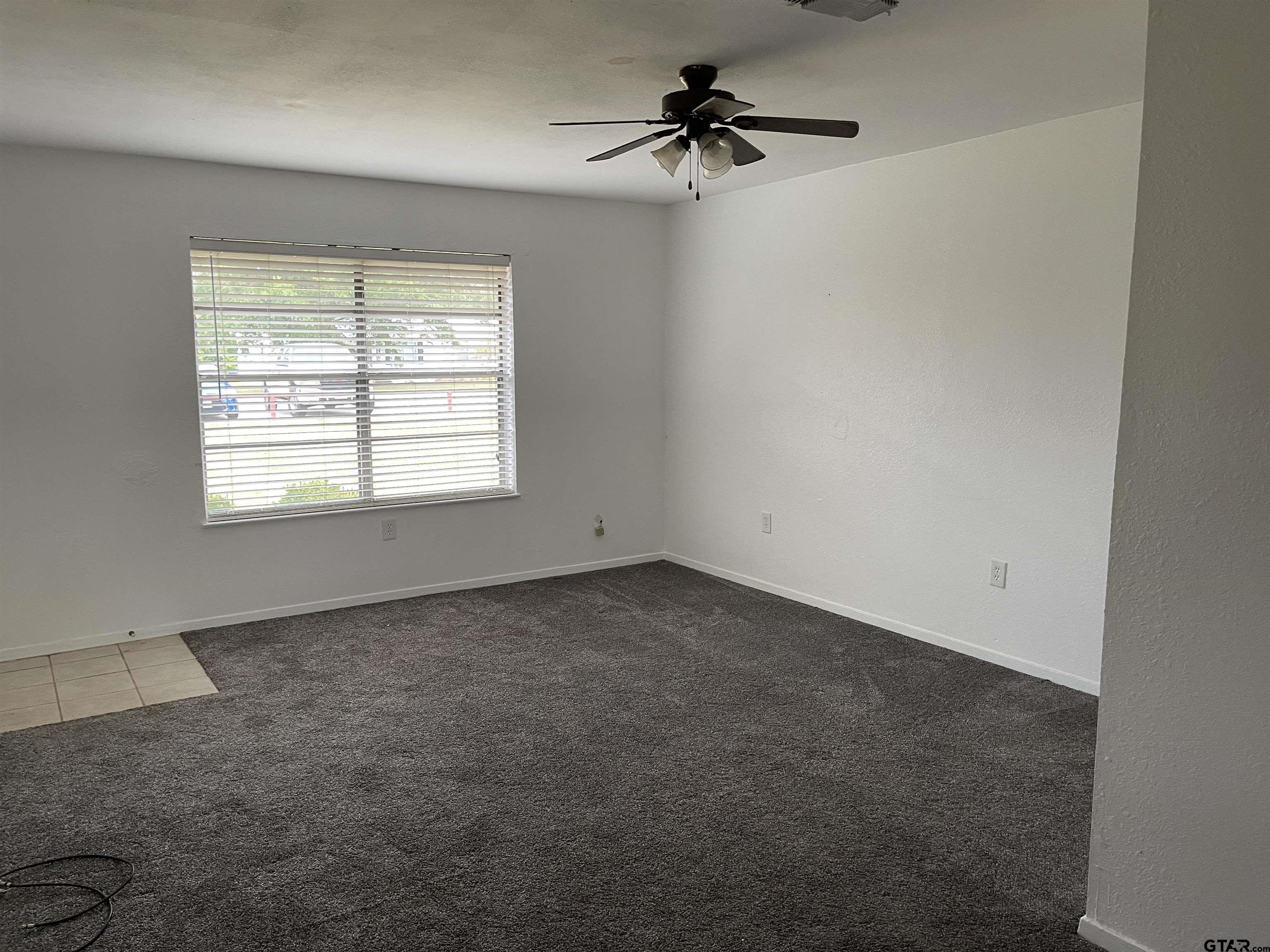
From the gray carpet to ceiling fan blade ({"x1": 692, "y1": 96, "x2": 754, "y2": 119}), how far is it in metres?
2.20

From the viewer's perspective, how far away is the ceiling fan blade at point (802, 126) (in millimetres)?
2840

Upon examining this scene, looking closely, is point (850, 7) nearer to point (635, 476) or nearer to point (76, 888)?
point (76, 888)

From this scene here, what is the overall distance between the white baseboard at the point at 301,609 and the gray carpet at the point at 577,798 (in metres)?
0.19

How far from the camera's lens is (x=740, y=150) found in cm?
315

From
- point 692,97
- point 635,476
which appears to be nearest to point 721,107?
point 692,97

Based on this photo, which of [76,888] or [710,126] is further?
[710,126]

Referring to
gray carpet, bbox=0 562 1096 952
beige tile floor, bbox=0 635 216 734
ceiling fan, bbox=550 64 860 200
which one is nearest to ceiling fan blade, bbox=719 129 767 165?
ceiling fan, bbox=550 64 860 200

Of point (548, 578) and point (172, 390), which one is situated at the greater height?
point (172, 390)

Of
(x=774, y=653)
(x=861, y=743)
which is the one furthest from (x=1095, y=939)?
(x=774, y=653)

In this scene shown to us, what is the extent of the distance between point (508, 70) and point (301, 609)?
3173mm

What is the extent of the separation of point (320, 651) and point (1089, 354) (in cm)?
367

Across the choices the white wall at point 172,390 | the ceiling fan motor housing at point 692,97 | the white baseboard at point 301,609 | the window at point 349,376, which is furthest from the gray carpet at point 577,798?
the ceiling fan motor housing at point 692,97

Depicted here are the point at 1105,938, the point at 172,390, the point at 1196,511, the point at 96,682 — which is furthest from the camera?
the point at 172,390

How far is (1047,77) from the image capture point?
308 centimetres
